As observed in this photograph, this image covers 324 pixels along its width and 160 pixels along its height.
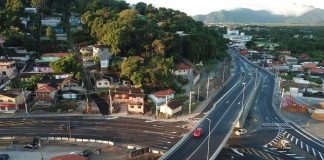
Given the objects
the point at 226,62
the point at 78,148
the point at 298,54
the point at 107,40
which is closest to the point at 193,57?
the point at 107,40

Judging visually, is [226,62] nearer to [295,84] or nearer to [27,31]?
[295,84]

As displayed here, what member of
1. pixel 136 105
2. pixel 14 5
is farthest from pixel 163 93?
pixel 14 5

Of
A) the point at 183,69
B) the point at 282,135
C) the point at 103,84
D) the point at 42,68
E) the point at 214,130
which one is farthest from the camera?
the point at 183,69

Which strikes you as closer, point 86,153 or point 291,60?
point 86,153

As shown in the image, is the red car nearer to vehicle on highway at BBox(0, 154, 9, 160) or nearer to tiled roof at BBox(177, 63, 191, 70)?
vehicle on highway at BBox(0, 154, 9, 160)

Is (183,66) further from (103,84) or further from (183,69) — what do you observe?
(103,84)

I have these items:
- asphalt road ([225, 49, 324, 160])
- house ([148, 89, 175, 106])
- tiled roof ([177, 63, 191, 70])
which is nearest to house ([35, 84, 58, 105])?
house ([148, 89, 175, 106])

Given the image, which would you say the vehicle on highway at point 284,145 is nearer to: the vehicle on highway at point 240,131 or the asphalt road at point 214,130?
the vehicle on highway at point 240,131

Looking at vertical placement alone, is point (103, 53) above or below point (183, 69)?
above
